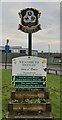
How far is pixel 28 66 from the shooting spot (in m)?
9.62

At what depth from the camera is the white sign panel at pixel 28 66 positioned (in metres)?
9.61

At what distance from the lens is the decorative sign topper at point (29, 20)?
974 cm

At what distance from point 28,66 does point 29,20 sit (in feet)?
5.29

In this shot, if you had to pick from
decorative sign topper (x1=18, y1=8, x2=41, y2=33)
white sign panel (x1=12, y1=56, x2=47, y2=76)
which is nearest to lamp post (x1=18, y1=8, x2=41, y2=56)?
decorative sign topper (x1=18, y1=8, x2=41, y2=33)

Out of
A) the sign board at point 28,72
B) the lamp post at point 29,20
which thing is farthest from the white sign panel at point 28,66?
the lamp post at point 29,20

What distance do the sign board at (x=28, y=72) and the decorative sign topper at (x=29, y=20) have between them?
1027 millimetres

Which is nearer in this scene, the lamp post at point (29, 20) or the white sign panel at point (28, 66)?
the white sign panel at point (28, 66)

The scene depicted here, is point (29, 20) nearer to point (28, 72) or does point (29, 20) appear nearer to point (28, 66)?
point (28, 66)

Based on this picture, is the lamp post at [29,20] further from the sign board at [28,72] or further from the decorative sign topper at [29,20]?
the sign board at [28,72]

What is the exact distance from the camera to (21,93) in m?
9.39

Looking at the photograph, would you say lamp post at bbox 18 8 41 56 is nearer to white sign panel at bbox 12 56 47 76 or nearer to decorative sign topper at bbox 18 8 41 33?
decorative sign topper at bbox 18 8 41 33

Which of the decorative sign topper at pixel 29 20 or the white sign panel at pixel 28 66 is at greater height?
the decorative sign topper at pixel 29 20

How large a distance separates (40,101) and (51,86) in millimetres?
4504

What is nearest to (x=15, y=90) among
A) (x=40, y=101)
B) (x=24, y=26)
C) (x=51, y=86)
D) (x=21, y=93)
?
(x=21, y=93)
